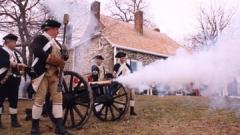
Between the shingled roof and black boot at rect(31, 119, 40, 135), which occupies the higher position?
the shingled roof

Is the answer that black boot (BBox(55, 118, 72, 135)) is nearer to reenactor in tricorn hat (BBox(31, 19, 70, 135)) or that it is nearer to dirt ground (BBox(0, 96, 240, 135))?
reenactor in tricorn hat (BBox(31, 19, 70, 135))

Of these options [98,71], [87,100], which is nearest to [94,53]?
[98,71]

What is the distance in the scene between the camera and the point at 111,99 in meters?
8.55

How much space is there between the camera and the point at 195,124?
7.75 metres

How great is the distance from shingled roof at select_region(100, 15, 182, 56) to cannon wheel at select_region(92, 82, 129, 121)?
39.6ft

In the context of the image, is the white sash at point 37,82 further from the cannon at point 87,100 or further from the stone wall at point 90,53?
the stone wall at point 90,53

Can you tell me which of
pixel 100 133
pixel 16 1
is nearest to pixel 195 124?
pixel 100 133

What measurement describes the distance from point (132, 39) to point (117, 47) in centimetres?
245

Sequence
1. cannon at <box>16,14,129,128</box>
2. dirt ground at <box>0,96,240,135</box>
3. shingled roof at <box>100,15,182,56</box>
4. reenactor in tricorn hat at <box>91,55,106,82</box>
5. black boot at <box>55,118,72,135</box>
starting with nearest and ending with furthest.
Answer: black boot at <box>55,118,72,135</box>
dirt ground at <box>0,96,240,135</box>
cannon at <box>16,14,129,128</box>
reenactor in tricorn hat at <box>91,55,106,82</box>
shingled roof at <box>100,15,182,56</box>

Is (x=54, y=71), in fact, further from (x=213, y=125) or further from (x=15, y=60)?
(x=213, y=125)

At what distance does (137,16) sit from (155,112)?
1671 cm

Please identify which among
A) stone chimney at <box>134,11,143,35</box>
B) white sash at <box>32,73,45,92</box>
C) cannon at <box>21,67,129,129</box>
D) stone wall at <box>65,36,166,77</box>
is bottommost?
cannon at <box>21,67,129,129</box>

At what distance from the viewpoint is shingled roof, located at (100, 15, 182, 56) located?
2178cm

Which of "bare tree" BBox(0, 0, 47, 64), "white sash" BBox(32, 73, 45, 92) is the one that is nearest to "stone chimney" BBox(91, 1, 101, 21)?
"bare tree" BBox(0, 0, 47, 64)
